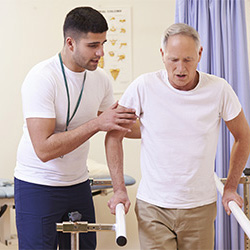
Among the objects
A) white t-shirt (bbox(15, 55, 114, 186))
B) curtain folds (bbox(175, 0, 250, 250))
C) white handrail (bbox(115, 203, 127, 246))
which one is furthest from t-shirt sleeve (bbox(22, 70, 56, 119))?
curtain folds (bbox(175, 0, 250, 250))

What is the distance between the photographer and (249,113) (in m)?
2.76

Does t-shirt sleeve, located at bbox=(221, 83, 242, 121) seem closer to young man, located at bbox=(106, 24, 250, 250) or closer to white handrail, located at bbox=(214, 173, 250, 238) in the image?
young man, located at bbox=(106, 24, 250, 250)

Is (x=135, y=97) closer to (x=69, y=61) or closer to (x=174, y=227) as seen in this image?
(x=69, y=61)

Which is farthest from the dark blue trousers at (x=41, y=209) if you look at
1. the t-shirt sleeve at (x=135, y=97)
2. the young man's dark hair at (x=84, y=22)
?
the young man's dark hair at (x=84, y=22)

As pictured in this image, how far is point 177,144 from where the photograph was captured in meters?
1.73

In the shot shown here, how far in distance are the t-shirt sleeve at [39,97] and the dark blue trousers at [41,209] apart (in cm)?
31

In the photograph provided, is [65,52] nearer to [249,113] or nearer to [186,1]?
[186,1]

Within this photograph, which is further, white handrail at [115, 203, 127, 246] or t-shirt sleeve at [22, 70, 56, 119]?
t-shirt sleeve at [22, 70, 56, 119]

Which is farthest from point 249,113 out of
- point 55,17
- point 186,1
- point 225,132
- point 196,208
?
point 55,17

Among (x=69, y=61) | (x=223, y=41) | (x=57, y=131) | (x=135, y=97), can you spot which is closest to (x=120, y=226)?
(x=135, y=97)

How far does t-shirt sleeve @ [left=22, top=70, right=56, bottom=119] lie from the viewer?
1.87 meters

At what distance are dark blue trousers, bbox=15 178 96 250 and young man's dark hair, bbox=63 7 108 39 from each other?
662 mm

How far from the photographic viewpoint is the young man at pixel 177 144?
→ 5.67 ft

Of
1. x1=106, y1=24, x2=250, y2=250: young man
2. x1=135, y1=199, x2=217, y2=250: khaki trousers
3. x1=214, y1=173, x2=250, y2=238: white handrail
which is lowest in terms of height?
x1=135, y1=199, x2=217, y2=250: khaki trousers
